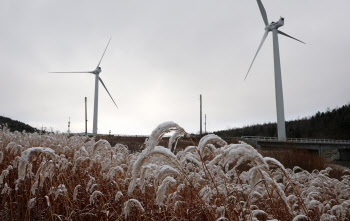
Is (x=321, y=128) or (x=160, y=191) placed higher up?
(x=321, y=128)

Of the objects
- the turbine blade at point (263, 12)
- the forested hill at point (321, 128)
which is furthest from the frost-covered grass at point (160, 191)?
the forested hill at point (321, 128)

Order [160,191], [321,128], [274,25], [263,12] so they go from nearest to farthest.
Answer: [160,191], [263,12], [274,25], [321,128]

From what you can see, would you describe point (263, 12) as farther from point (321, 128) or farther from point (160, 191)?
point (321, 128)

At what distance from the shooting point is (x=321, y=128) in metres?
68.1

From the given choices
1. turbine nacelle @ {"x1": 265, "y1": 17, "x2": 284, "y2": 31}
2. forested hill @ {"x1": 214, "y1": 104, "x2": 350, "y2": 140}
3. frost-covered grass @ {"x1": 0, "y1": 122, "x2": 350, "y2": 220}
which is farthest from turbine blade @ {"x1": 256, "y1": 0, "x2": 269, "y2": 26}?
forested hill @ {"x1": 214, "y1": 104, "x2": 350, "y2": 140}

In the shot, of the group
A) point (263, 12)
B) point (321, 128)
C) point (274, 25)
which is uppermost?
point (263, 12)

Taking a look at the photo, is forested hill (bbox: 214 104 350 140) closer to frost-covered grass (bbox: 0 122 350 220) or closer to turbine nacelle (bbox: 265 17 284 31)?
turbine nacelle (bbox: 265 17 284 31)

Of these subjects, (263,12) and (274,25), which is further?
(274,25)

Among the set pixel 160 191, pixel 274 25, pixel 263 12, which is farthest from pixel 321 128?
pixel 160 191

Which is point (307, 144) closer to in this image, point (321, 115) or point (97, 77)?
point (97, 77)

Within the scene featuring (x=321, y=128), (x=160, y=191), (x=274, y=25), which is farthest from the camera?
(x=321, y=128)

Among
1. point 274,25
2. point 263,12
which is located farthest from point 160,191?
point 274,25

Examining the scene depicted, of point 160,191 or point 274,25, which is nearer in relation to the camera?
point 160,191

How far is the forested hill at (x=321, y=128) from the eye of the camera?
63.3 meters
